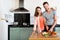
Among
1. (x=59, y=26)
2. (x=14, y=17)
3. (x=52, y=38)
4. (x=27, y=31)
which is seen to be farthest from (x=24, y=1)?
(x=52, y=38)

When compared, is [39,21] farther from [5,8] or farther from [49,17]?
[5,8]

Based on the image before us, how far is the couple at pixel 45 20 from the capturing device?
11.2ft

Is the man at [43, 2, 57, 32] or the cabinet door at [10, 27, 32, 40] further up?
the man at [43, 2, 57, 32]

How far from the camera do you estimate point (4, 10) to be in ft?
16.3

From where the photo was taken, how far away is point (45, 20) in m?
3.51

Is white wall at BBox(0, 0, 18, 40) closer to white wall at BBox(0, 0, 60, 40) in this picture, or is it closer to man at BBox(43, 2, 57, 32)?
white wall at BBox(0, 0, 60, 40)

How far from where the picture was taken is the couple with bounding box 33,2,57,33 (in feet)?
11.2

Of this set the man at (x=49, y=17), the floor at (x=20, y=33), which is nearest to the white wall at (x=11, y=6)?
the floor at (x=20, y=33)

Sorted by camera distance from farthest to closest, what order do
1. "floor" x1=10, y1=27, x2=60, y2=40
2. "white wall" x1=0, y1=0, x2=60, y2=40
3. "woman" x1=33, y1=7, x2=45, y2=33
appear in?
1. "white wall" x1=0, y1=0, x2=60, y2=40
2. "floor" x1=10, y1=27, x2=60, y2=40
3. "woman" x1=33, y1=7, x2=45, y2=33

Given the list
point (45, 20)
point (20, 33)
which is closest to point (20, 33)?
point (20, 33)

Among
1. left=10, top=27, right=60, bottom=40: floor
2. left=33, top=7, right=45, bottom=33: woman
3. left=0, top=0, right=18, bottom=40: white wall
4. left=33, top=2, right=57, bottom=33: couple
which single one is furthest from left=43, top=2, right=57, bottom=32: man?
left=0, top=0, right=18, bottom=40: white wall

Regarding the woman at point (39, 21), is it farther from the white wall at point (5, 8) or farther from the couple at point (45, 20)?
the white wall at point (5, 8)

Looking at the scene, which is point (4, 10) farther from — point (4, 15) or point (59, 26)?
point (59, 26)

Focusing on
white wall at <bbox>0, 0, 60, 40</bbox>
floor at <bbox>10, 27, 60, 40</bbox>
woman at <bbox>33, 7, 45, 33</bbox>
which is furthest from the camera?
white wall at <bbox>0, 0, 60, 40</bbox>
